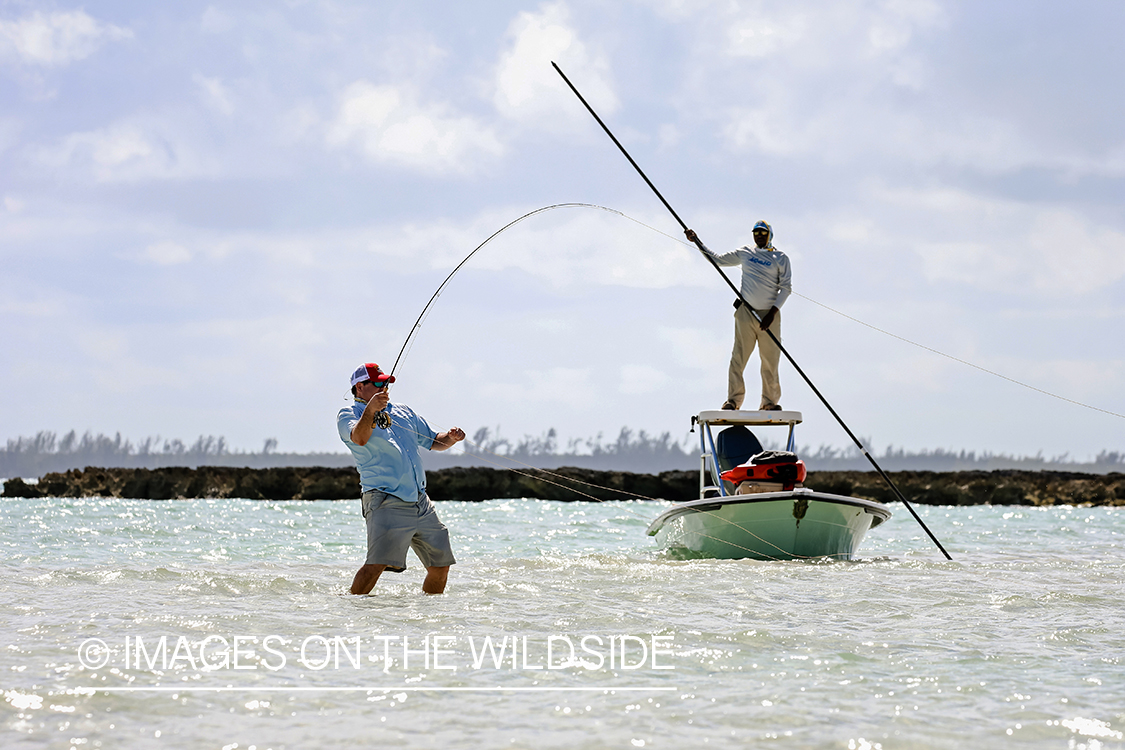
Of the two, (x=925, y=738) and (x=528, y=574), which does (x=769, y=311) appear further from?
(x=925, y=738)

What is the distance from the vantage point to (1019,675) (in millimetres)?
4438

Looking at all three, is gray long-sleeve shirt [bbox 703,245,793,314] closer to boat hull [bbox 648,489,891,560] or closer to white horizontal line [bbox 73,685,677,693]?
boat hull [bbox 648,489,891,560]

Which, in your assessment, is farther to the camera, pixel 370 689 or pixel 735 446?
pixel 735 446

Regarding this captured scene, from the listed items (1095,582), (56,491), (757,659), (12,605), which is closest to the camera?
(757,659)

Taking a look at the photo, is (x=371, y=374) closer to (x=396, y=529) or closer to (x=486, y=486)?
(x=396, y=529)

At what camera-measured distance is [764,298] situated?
11.6m

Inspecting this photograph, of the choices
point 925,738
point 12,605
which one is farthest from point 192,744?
point 12,605

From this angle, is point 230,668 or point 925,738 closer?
point 925,738

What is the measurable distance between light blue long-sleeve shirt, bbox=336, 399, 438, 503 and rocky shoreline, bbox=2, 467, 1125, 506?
89.7 feet

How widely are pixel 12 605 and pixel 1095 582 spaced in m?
8.96

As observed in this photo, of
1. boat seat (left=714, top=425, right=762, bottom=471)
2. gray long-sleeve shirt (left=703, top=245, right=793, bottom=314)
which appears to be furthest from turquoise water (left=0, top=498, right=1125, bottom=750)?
gray long-sleeve shirt (left=703, top=245, right=793, bottom=314)

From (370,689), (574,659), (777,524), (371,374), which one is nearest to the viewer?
(370,689)

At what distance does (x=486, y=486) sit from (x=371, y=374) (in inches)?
1229

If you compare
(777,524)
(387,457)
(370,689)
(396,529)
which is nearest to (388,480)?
(387,457)
